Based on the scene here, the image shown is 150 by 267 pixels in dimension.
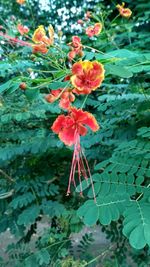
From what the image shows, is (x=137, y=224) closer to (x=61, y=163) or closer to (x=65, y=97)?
(x=65, y=97)

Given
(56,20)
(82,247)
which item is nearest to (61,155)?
(82,247)

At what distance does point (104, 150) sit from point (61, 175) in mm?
269

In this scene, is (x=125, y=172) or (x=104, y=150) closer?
(x=125, y=172)

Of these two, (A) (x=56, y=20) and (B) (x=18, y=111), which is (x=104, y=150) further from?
(A) (x=56, y=20)

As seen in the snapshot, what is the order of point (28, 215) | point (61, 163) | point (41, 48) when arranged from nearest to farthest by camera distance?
Answer: point (41, 48) → point (28, 215) → point (61, 163)

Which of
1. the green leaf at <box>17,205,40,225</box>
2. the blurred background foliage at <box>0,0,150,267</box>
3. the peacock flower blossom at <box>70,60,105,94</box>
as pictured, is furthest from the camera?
the green leaf at <box>17,205,40,225</box>

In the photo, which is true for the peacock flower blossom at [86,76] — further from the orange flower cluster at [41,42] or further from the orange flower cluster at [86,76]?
the orange flower cluster at [41,42]

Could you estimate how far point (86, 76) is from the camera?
2.31ft

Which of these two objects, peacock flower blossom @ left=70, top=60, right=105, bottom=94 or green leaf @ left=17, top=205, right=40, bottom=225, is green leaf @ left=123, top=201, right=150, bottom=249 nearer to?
peacock flower blossom @ left=70, top=60, right=105, bottom=94

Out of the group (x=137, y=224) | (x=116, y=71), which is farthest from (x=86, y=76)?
(x=137, y=224)

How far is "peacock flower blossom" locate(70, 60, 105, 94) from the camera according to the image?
702 mm

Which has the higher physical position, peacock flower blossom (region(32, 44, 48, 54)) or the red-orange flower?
peacock flower blossom (region(32, 44, 48, 54))

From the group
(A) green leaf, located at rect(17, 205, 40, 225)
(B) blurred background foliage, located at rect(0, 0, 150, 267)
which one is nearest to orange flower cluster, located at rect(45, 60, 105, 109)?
(B) blurred background foliage, located at rect(0, 0, 150, 267)

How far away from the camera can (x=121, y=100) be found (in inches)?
53.6
